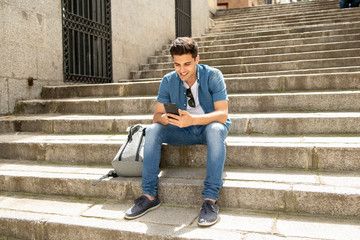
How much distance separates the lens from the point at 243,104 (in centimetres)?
433

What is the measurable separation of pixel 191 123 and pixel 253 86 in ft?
7.82

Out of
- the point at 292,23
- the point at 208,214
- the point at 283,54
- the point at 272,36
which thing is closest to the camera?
the point at 208,214

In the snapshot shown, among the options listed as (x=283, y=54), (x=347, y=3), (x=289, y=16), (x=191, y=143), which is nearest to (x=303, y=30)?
(x=283, y=54)

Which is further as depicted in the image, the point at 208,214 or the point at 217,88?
the point at 217,88

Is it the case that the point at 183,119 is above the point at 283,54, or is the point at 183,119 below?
below

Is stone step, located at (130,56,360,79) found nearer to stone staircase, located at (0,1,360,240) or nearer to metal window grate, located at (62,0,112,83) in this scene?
stone staircase, located at (0,1,360,240)

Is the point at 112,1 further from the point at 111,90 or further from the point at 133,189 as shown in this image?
the point at 133,189

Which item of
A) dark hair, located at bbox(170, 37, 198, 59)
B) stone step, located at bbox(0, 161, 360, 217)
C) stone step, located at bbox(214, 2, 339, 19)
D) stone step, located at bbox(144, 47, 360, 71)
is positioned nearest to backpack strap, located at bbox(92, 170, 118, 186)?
stone step, located at bbox(0, 161, 360, 217)

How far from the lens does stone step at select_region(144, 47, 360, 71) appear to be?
6027 mm

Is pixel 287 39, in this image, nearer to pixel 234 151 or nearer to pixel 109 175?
pixel 234 151

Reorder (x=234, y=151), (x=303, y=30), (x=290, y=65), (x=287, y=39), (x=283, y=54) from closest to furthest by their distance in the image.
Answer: (x=234, y=151)
(x=290, y=65)
(x=283, y=54)
(x=287, y=39)
(x=303, y=30)

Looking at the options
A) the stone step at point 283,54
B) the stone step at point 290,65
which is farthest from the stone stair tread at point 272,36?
the stone step at point 290,65

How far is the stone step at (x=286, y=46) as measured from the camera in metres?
6.42

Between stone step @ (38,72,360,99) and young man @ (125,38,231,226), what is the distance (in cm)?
199
